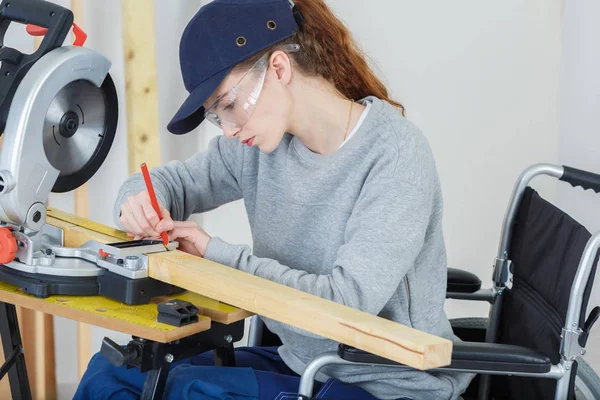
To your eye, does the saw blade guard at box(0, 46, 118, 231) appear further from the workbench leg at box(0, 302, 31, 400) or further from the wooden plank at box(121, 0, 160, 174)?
the wooden plank at box(121, 0, 160, 174)

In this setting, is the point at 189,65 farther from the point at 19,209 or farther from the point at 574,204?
the point at 574,204

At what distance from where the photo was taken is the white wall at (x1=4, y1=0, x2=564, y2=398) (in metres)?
2.92

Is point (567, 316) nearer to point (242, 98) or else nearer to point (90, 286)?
point (242, 98)

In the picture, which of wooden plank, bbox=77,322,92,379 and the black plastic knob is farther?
wooden plank, bbox=77,322,92,379

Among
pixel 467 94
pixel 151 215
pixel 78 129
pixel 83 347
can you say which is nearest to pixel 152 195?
pixel 151 215

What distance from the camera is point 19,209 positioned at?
53.7 inches

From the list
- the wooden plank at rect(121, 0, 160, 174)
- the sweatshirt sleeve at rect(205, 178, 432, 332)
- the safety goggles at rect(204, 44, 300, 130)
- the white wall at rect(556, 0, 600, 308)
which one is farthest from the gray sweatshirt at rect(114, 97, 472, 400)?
the white wall at rect(556, 0, 600, 308)

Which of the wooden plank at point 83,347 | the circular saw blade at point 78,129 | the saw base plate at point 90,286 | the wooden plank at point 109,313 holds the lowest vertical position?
the wooden plank at point 83,347

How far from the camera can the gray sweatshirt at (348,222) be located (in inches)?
55.6

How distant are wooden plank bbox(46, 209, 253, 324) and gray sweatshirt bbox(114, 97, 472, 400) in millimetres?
77

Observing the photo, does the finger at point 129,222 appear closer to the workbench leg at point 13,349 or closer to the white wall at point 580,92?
the workbench leg at point 13,349

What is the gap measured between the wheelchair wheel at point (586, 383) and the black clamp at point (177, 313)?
2.57 ft

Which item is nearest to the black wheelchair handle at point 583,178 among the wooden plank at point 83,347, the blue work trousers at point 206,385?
the blue work trousers at point 206,385

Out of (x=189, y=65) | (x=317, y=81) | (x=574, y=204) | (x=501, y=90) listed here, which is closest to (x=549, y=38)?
(x=501, y=90)
